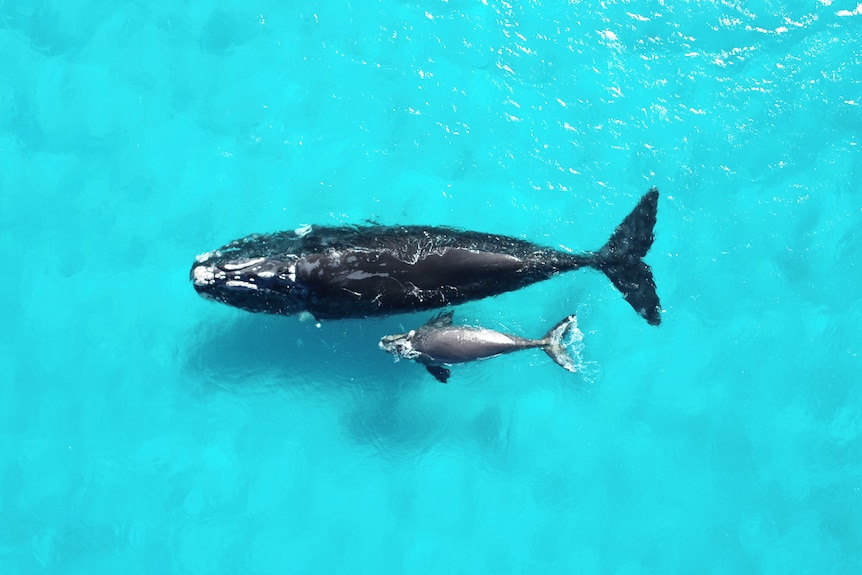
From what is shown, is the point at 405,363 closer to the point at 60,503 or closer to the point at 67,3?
the point at 60,503

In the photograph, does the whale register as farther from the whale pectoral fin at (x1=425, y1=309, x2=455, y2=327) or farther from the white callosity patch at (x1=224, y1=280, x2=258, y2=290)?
the white callosity patch at (x1=224, y1=280, x2=258, y2=290)

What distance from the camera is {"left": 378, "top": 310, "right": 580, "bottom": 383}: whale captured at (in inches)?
481

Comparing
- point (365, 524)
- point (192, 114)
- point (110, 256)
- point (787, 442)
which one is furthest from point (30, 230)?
point (787, 442)

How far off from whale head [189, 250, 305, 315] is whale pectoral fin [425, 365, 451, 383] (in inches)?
95.7

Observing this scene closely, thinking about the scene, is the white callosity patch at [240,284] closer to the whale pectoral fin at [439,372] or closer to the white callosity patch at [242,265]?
the white callosity patch at [242,265]

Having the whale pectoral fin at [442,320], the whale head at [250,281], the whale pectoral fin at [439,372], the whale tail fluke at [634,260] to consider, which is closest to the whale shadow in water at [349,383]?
the whale pectoral fin at [439,372]

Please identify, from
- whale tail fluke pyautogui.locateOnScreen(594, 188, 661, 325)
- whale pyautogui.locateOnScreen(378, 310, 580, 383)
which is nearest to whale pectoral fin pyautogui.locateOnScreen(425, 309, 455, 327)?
whale pyautogui.locateOnScreen(378, 310, 580, 383)

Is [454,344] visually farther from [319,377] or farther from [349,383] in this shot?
[319,377]

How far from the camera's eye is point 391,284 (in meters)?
11.9

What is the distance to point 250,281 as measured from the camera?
12180 millimetres

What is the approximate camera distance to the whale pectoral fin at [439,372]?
12.8 metres

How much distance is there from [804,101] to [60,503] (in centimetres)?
1603

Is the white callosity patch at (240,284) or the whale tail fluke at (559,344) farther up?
the white callosity patch at (240,284)

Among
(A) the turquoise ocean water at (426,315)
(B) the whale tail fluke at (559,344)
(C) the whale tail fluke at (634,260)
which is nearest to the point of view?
(B) the whale tail fluke at (559,344)
